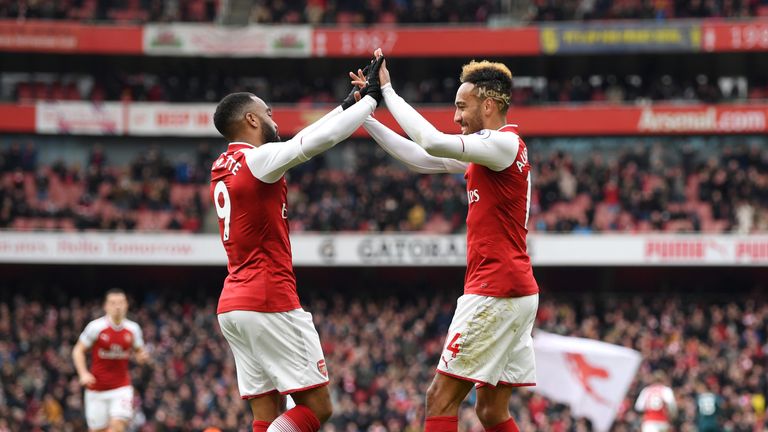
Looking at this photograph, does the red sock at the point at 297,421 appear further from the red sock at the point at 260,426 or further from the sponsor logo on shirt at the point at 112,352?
the sponsor logo on shirt at the point at 112,352

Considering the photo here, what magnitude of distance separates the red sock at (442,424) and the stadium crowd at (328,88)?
1150 inches

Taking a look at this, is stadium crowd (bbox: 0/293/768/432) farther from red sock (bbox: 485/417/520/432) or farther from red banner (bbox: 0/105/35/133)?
red sock (bbox: 485/417/520/432)

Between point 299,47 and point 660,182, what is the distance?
11821 mm

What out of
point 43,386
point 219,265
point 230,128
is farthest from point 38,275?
point 230,128

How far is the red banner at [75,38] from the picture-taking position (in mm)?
35250

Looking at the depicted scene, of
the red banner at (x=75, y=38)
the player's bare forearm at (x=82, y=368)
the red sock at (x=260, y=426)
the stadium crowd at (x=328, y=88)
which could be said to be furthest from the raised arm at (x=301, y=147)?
the red banner at (x=75, y=38)

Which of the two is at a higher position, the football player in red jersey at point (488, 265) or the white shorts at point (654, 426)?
the football player in red jersey at point (488, 265)

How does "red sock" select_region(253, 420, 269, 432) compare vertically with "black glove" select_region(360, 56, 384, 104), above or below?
below

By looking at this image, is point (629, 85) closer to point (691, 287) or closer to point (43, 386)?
point (691, 287)

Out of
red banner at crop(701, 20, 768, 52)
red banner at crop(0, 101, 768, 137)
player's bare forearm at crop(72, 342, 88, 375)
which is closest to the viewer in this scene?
player's bare forearm at crop(72, 342, 88, 375)

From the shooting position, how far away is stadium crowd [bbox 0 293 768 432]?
22.8 metres

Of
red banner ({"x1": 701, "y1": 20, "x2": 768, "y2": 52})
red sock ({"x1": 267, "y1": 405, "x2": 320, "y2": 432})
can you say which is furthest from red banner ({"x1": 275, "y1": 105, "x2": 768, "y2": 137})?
red sock ({"x1": 267, "y1": 405, "x2": 320, "y2": 432})

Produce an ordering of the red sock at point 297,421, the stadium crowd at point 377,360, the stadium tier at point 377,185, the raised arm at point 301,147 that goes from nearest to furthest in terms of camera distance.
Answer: the raised arm at point 301,147 → the red sock at point 297,421 → the stadium crowd at point 377,360 → the stadium tier at point 377,185

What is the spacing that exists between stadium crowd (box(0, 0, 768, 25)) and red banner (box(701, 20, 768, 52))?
897 millimetres
